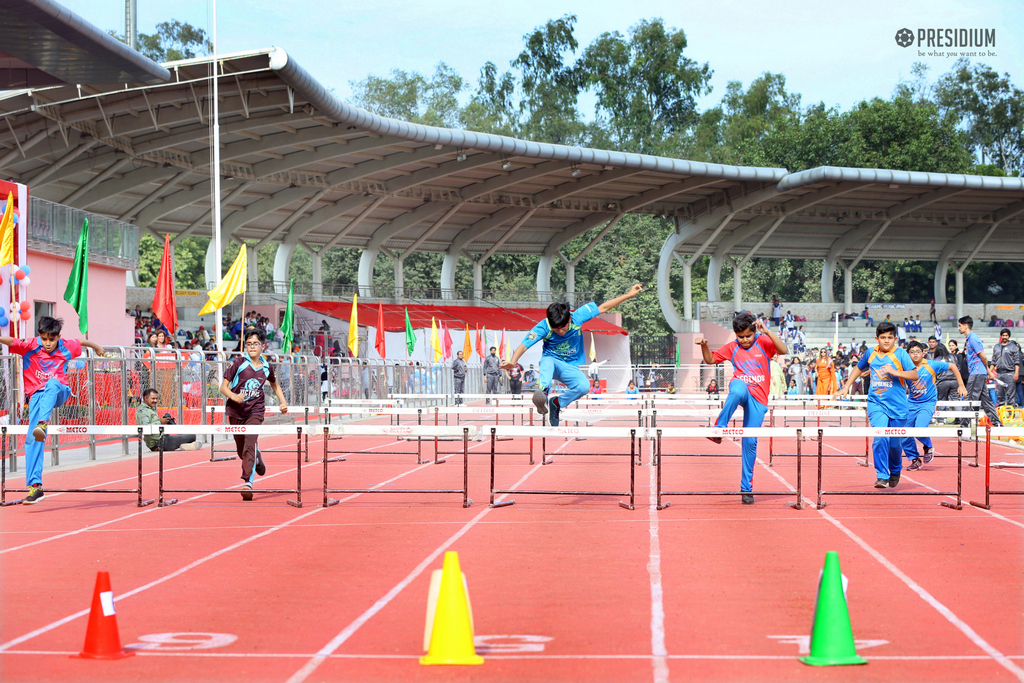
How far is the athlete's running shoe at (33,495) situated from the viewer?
35.7 ft

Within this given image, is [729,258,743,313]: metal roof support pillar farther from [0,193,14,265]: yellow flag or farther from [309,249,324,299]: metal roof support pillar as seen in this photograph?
[0,193,14,265]: yellow flag

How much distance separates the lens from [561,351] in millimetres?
11445

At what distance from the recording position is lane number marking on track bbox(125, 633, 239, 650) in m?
5.33

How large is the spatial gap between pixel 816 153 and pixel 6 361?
6180cm

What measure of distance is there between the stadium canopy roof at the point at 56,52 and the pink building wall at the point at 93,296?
7.11 metres

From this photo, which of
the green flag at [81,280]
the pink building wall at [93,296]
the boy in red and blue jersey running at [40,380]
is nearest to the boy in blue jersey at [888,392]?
the boy in red and blue jersey running at [40,380]

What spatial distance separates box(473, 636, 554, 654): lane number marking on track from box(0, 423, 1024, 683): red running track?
20 millimetres

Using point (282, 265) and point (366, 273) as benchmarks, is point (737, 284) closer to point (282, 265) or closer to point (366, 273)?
point (366, 273)

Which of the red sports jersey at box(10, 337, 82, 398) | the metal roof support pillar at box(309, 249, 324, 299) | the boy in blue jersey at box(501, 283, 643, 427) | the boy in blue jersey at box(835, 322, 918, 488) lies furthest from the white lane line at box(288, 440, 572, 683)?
the metal roof support pillar at box(309, 249, 324, 299)

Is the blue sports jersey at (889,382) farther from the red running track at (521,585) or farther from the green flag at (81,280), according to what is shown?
the green flag at (81,280)

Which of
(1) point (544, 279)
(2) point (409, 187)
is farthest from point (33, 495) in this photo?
(1) point (544, 279)

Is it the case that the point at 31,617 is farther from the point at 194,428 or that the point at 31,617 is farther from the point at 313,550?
the point at 194,428

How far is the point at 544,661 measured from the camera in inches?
198

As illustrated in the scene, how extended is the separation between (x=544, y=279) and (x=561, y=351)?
150 ft
